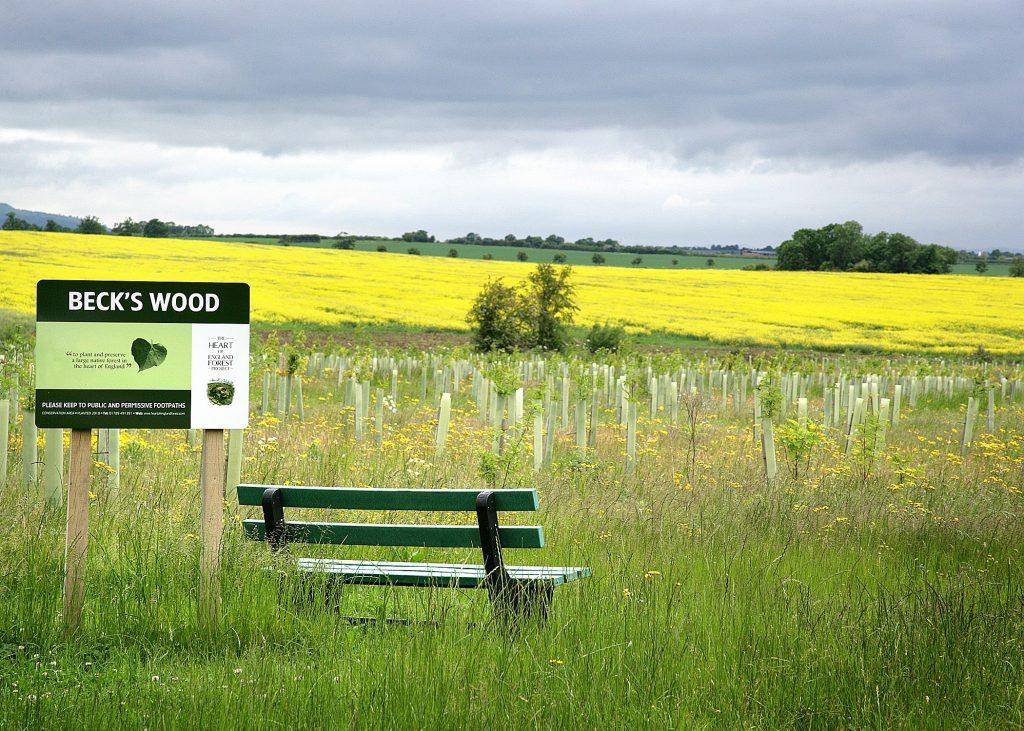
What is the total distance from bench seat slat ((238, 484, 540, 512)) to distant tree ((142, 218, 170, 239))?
7430 centimetres

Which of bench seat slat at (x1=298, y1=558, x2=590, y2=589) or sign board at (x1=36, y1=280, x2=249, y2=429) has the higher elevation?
sign board at (x1=36, y1=280, x2=249, y2=429)

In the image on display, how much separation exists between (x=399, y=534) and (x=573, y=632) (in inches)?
43.8

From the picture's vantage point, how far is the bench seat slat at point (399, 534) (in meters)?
5.18

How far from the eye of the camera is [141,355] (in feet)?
18.1

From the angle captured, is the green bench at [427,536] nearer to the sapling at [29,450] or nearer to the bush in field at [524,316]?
the sapling at [29,450]

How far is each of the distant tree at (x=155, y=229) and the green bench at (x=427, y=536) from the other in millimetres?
74126

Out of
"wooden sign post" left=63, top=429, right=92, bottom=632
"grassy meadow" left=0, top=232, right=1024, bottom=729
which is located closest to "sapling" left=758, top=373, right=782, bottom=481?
"grassy meadow" left=0, top=232, right=1024, bottom=729

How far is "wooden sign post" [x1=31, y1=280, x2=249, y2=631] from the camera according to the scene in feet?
17.7

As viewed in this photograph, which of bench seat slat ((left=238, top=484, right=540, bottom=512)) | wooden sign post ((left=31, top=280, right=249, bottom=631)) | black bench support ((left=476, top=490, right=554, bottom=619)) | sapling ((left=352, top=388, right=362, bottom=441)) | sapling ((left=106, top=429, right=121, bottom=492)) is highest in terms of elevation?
wooden sign post ((left=31, top=280, right=249, bottom=631))

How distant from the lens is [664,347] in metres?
36.5

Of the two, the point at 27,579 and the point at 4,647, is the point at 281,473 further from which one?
the point at 4,647

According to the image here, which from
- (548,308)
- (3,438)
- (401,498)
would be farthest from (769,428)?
(548,308)

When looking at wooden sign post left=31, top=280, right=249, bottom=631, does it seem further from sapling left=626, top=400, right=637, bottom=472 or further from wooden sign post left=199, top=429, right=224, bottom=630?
sapling left=626, top=400, right=637, bottom=472

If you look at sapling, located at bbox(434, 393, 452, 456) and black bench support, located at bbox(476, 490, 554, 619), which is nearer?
black bench support, located at bbox(476, 490, 554, 619)
